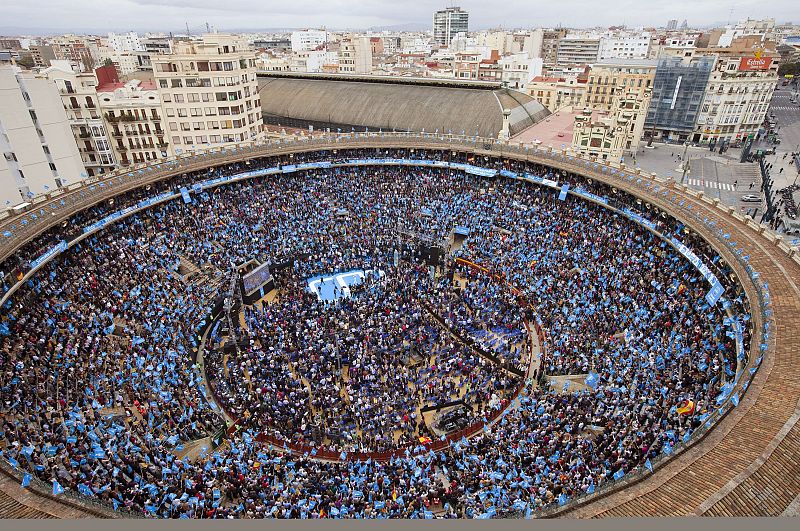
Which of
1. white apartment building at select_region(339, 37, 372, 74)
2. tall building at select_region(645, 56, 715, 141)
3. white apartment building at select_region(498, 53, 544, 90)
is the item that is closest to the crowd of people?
tall building at select_region(645, 56, 715, 141)

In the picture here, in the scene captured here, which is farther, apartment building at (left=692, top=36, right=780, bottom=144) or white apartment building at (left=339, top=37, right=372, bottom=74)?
white apartment building at (left=339, top=37, right=372, bottom=74)

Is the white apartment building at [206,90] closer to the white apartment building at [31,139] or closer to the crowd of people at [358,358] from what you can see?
the white apartment building at [31,139]

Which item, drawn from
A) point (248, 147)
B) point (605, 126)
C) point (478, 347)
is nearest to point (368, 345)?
point (478, 347)

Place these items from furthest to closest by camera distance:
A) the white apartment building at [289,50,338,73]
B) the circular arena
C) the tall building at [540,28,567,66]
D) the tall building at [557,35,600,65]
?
the tall building at [540,28,567,66], the tall building at [557,35,600,65], the white apartment building at [289,50,338,73], the circular arena

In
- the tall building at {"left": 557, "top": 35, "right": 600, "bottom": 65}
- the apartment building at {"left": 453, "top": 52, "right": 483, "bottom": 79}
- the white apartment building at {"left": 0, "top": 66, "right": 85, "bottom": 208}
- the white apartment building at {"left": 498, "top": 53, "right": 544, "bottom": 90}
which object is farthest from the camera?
the tall building at {"left": 557, "top": 35, "right": 600, "bottom": 65}

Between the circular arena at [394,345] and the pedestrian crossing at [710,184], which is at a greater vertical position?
the circular arena at [394,345]

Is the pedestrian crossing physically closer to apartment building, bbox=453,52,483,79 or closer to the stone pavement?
the stone pavement

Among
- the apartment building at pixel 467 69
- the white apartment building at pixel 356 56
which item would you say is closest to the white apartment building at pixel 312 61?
the white apartment building at pixel 356 56
